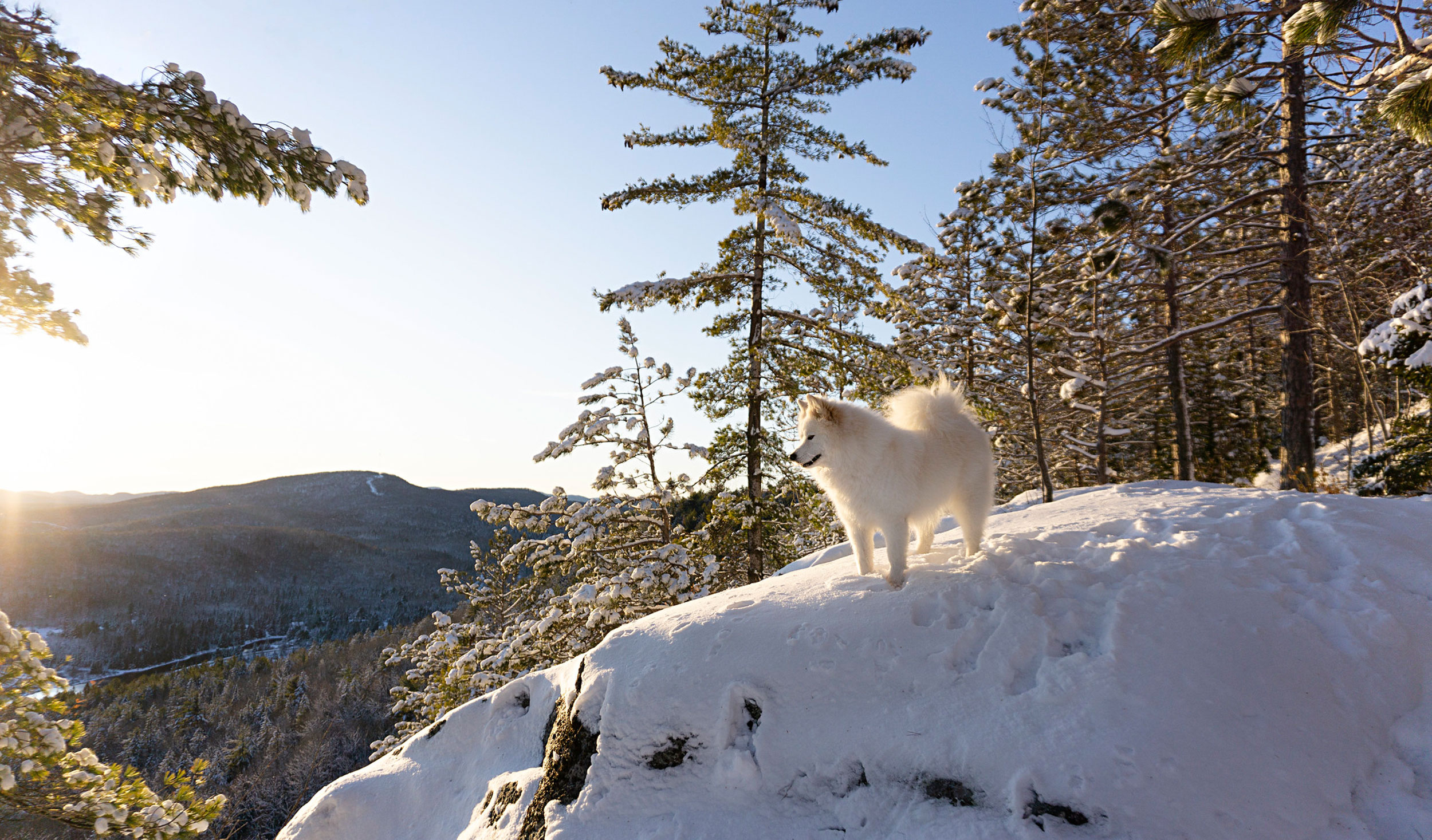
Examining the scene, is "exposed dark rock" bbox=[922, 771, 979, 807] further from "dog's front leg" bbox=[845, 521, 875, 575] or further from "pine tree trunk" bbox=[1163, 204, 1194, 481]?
"pine tree trunk" bbox=[1163, 204, 1194, 481]

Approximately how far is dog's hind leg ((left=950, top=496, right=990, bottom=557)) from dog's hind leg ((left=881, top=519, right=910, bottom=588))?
785mm

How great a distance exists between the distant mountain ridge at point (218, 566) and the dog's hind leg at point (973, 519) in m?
91.3

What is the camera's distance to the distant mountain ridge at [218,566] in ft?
355

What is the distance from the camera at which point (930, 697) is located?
3531 mm

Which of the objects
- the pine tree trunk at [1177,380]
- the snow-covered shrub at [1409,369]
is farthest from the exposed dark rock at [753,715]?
the pine tree trunk at [1177,380]

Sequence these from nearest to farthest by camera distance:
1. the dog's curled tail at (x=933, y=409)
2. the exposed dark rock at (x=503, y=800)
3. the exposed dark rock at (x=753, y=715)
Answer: the exposed dark rock at (x=753, y=715) < the exposed dark rock at (x=503, y=800) < the dog's curled tail at (x=933, y=409)

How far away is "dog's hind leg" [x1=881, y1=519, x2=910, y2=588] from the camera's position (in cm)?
453

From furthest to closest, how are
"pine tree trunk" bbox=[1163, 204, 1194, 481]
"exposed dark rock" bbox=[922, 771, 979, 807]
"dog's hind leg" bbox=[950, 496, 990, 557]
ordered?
1. "pine tree trunk" bbox=[1163, 204, 1194, 481]
2. "dog's hind leg" bbox=[950, 496, 990, 557]
3. "exposed dark rock" bbox=[922, 771, 979, 807]

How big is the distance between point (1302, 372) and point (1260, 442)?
17487 millimetres

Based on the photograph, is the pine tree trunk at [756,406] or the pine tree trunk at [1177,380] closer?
the pine tree trunk at [756,406]

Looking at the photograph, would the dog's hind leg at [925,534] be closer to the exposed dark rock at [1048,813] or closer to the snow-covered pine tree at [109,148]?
the exposed dark rock at [1048,813]

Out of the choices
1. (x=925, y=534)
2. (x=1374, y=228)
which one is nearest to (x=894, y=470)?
(x=925, y=534)

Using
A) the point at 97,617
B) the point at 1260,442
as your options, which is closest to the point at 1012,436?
the point at 1260,442

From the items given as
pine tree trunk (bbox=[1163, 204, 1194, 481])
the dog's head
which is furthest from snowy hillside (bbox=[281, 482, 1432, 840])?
pine tree trunk (bbox=[1163, 204, 1194, 481])
